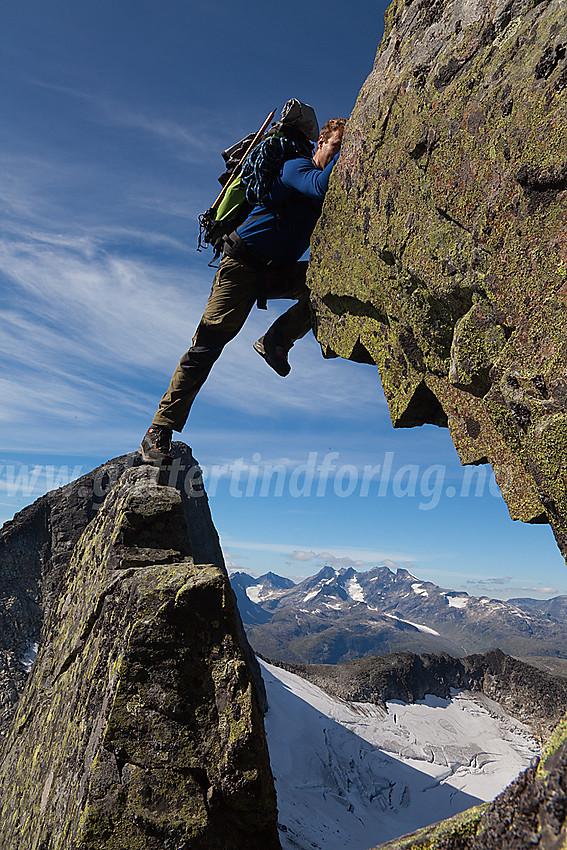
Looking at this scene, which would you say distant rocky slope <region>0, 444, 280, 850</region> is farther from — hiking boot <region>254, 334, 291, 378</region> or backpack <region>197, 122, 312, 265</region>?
backpack <region>197, 122, 312, 265</region>

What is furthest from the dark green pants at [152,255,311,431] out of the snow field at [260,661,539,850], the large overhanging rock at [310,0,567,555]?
the snow field at [260,661,539,850]

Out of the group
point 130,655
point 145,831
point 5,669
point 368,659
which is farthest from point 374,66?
point 368,659

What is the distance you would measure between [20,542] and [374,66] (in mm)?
31128

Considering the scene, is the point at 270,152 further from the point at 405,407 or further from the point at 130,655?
the point at 130,655

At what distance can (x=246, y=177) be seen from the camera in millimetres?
7066

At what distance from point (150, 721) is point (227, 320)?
5.78 m

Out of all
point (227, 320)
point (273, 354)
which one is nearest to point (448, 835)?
point (273, 354)

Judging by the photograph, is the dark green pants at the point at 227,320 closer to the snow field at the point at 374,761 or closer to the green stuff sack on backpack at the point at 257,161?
the green stuff sack on backpack at the point at 257,161

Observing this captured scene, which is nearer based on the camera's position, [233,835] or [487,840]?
[487,840]

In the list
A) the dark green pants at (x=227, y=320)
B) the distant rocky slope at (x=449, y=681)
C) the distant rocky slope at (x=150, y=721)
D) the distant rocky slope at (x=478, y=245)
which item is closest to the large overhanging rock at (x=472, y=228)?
the distant rocky slope at (x=478, y=245)

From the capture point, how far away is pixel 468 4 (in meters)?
4.46

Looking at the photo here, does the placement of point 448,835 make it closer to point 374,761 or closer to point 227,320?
point 227,320

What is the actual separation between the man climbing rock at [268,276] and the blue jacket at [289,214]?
1 cm

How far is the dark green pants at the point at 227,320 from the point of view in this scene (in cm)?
799
